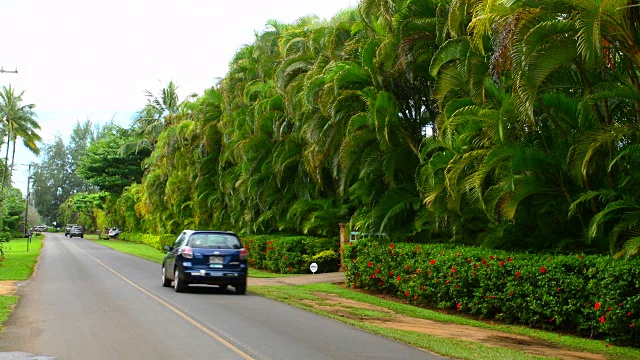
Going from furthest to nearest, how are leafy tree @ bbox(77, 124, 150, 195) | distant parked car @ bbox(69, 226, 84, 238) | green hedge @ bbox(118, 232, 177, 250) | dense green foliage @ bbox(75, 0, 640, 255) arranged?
distant parked car @ bbox(69, 226, 84, 238) < leafy tree @ bbox(77, 124, 150, 195) < green hedge @ bbox(118, 232, 177, 250) < dense green foliage @ bbox(75, 0, 640, 255)

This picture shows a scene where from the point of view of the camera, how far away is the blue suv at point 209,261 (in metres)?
18.9

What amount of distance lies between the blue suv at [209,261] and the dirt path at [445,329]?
2.26m

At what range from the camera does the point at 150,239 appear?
64.1 m

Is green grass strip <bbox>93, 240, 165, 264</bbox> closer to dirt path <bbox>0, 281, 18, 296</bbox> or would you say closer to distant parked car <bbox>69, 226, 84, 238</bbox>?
dirt path <bbox>0, 281, 18, 296</bbox>

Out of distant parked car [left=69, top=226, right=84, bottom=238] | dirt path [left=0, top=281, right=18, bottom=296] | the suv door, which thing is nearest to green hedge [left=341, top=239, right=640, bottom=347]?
the suv door

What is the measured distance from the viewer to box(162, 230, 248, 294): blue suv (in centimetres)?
1888

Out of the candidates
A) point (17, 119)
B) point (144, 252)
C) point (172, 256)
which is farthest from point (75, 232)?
point (172, 256)

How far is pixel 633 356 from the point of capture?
37.0 feet

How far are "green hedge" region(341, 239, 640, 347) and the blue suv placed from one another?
4.25 m

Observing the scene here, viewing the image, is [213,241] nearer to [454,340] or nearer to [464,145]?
[464,145]

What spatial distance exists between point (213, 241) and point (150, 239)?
152ft

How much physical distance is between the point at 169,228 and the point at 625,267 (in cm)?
4557

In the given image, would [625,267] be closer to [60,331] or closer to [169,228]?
[60,331]

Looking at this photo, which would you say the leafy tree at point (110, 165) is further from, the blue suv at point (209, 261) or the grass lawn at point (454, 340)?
the grass lawn at point (454, 340)
